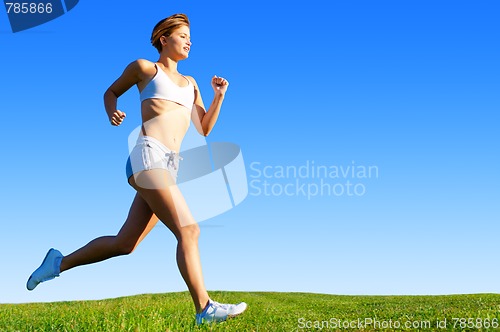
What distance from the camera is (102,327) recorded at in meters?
6.05

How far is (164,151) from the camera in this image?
6402 millimetres

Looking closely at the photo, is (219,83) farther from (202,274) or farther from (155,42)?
(202,274)

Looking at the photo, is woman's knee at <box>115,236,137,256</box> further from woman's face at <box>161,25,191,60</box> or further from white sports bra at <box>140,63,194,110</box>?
woman's face at <box>161,25,191,60</box>

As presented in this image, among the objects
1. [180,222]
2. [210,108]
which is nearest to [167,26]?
[210,108]

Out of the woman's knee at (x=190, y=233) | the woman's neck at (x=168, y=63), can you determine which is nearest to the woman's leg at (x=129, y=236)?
the woman's knee at (x=190, y=233)

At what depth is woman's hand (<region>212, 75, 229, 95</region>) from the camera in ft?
23.2

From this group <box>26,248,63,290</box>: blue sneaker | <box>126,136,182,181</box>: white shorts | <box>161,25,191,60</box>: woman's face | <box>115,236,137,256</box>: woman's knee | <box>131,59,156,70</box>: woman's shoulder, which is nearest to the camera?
<box>126,136,182,181</box>: white shorts

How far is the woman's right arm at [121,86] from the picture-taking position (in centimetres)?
652

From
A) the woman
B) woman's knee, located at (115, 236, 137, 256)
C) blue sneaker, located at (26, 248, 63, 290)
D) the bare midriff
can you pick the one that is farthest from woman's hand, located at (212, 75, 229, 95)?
blue sneaker, located at (26, 248, 63, 290)

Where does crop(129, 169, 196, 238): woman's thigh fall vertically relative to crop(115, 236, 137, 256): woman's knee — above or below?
above

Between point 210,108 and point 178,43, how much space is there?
0.89m

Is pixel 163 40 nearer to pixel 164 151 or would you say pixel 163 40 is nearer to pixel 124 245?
pixel 164 151

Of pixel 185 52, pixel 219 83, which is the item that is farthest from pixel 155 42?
pixel 219 83

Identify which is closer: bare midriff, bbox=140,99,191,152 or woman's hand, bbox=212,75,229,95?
bare midriff, bbox=140,99,191,152
